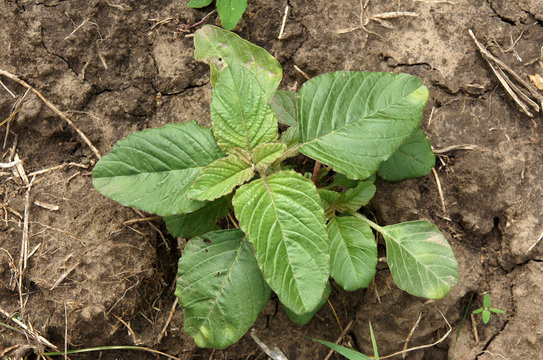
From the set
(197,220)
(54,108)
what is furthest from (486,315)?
(54,108)

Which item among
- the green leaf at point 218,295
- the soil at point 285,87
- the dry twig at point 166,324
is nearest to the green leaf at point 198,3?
the soil at point 285,87

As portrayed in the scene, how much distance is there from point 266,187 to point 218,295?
1.87ft

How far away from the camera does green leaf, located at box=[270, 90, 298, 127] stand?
250 centimetres

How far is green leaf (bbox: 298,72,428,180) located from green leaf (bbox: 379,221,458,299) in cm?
46

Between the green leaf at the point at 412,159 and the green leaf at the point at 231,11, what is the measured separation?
3.65 ft

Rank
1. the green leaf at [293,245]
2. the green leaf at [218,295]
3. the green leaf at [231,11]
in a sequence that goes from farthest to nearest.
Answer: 1. the green leaf at [231,11]
2. the green leaf at [218,295]
3. the green leaf at [293,245]

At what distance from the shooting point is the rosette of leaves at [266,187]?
6.75 ft

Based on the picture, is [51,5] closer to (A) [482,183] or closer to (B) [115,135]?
(B) [115,135]

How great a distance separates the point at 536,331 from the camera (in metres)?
2.73

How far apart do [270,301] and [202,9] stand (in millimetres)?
1717

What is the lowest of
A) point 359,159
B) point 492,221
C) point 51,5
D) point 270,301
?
point 270,301

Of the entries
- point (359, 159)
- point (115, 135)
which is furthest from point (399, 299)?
point (115, 135)

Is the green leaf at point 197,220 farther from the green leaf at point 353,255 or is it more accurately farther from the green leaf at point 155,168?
the green leaf at point 353,255

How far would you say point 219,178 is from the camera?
7.13ft
